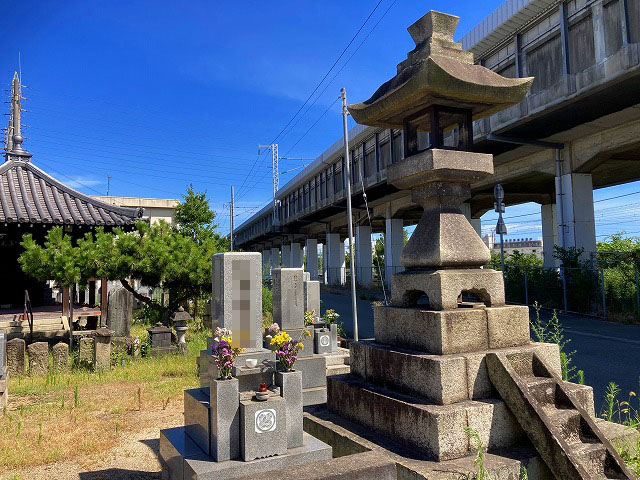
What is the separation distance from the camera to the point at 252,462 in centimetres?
400

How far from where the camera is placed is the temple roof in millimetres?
12352

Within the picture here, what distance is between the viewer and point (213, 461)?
4.05 metres

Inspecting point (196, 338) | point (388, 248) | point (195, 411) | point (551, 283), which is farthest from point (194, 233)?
point (195, 411)

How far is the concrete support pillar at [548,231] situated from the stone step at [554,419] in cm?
1976

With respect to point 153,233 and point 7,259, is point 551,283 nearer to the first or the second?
point 153,233

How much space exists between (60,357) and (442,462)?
395 inches

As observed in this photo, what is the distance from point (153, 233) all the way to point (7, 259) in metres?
4.28

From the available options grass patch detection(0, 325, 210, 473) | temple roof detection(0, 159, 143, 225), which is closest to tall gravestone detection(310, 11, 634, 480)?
grass patch detection(0, 325, 210, 473)

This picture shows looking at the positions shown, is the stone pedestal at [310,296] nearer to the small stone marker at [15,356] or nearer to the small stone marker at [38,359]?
the small stone marker at [38,359]

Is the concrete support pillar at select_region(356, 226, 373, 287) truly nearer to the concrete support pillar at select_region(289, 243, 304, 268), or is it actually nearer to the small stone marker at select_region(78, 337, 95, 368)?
the concrete support pillar at select_region(289, 243, 304, 268)

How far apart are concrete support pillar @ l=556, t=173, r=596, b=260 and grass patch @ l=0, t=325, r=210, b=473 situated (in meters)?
14.4

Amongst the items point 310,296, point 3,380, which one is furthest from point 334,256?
point 3,380

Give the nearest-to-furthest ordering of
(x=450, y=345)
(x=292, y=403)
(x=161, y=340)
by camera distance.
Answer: (x=450, y=345), (x=292, y=403), (x=161, y=340)

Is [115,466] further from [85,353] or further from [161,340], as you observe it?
[161,340]
